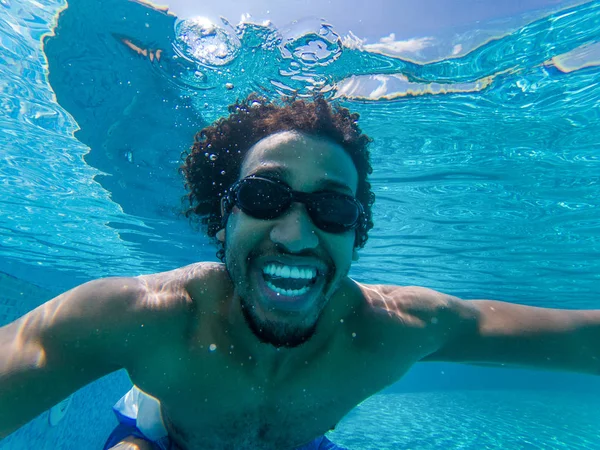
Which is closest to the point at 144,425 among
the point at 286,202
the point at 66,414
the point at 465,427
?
the point at 286,202

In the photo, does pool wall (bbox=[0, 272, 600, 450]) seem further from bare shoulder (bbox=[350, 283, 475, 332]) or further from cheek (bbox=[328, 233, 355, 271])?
cheek (bbox=[328, 233, 355, 271])

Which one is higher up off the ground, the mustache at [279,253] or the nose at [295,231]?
the nose at [295,231]

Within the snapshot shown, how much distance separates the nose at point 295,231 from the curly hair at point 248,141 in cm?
125

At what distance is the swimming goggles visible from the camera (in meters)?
2.98

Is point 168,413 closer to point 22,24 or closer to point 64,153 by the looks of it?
point 22,24

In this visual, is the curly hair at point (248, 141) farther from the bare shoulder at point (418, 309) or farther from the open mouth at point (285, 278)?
the open mouth at point (285, 278)

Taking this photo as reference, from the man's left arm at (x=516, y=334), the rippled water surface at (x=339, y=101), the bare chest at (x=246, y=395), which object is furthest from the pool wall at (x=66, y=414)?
the man's left arm at (x=516, y=334)

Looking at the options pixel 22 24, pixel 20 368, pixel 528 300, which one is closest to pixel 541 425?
pixel 528 300

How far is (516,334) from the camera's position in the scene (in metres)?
3.31

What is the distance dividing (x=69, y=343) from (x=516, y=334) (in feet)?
12.0

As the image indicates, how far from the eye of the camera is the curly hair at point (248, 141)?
4.09 metres

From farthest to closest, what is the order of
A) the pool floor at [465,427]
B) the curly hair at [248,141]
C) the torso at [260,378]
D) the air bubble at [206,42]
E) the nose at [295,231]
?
1. the pool floor at [465,427]
2. the air bubble at [206,42]
3. the curly hair at [248,141]
4. the torso at [260,378]
5. the nose at [295,231]

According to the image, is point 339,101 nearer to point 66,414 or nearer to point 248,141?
point 248,141

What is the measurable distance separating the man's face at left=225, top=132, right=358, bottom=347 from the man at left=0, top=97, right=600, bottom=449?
1 cm
